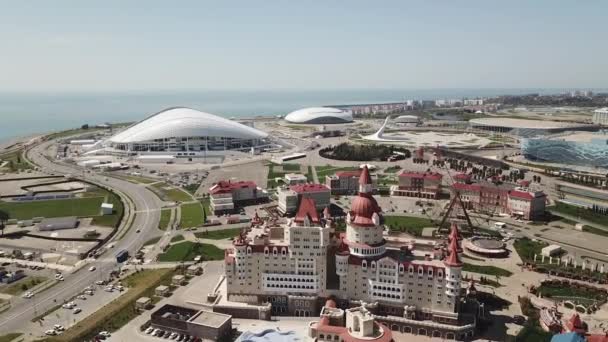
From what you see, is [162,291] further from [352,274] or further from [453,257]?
[453,257]

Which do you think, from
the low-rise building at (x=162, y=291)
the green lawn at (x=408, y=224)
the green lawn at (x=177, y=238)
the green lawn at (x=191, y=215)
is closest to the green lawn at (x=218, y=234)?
the green lawn at (x=177, y=238)

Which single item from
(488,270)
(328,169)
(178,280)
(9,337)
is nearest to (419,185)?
(328,169)

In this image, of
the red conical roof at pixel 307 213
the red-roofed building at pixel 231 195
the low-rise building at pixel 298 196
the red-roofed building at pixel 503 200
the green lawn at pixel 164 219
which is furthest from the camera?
the red-roofed building at pixel 231 195

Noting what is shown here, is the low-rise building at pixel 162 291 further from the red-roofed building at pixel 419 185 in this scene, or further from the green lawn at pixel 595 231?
the green lawn at pixel 595 231

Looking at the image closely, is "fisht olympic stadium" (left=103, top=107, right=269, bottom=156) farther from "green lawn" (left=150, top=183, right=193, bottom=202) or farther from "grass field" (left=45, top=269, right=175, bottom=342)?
"grass field" (left=45, top=269, right=175, bottom=342)

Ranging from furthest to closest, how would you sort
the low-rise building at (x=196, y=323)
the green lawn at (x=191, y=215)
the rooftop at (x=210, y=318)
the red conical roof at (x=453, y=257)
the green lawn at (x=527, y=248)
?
the green lawn at (x=191, y=215) < the green lawn at (x=527, y=248) < the red conical roof at (x=453, y=257) < the rooftop at (x=210, y=318) < the low-rise building at (x=196, y=323)
